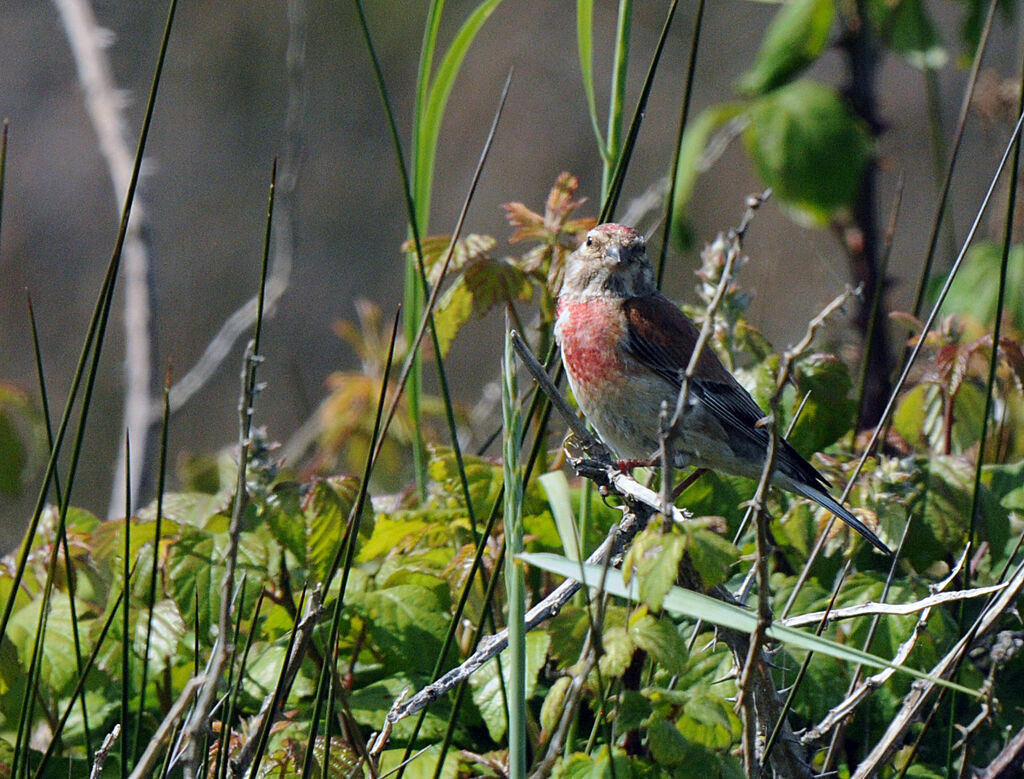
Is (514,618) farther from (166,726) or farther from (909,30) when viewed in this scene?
(909,30)

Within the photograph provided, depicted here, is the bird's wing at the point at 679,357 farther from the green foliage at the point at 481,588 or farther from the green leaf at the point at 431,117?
the green leaf at the point at 431,117

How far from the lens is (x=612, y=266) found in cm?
304

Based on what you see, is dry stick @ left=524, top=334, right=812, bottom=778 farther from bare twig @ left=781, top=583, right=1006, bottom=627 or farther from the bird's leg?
the bird's leg

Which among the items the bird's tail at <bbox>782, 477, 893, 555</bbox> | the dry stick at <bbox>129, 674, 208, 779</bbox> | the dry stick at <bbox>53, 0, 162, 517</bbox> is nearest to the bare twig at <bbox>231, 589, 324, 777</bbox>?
the dry stick at <bbox>129, 674, 208, 779</bbox>

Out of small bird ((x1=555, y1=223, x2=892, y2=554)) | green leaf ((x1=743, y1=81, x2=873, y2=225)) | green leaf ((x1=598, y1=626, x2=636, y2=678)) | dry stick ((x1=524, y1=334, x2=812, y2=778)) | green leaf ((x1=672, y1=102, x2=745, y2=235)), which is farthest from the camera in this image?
green leaf ((x1=672, y1=102, x2=745, y2=235))

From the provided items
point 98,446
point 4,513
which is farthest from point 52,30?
point 4,513

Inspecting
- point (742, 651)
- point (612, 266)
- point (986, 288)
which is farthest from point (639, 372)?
point (742, 651)

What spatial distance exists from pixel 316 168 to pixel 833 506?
6.79 meters

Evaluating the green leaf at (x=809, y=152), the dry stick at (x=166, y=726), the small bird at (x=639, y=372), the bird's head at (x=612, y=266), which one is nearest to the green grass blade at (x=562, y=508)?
the dry stick at (x=166, y=726)

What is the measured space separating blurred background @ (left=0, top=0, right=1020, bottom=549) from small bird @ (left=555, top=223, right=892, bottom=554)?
4.58 m

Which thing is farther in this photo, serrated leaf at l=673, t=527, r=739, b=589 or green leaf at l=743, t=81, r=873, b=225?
green leaf at l=743, t=81, r=873, b=225

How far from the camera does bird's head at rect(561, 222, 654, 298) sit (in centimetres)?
301

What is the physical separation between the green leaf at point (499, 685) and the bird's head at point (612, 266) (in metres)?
1.25

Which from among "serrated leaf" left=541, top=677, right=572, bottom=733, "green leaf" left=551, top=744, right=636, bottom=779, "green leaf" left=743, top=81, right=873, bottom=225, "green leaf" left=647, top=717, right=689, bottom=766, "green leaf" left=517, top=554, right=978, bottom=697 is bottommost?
"green leaf" left=551, top=744, right=636, bottom=779
